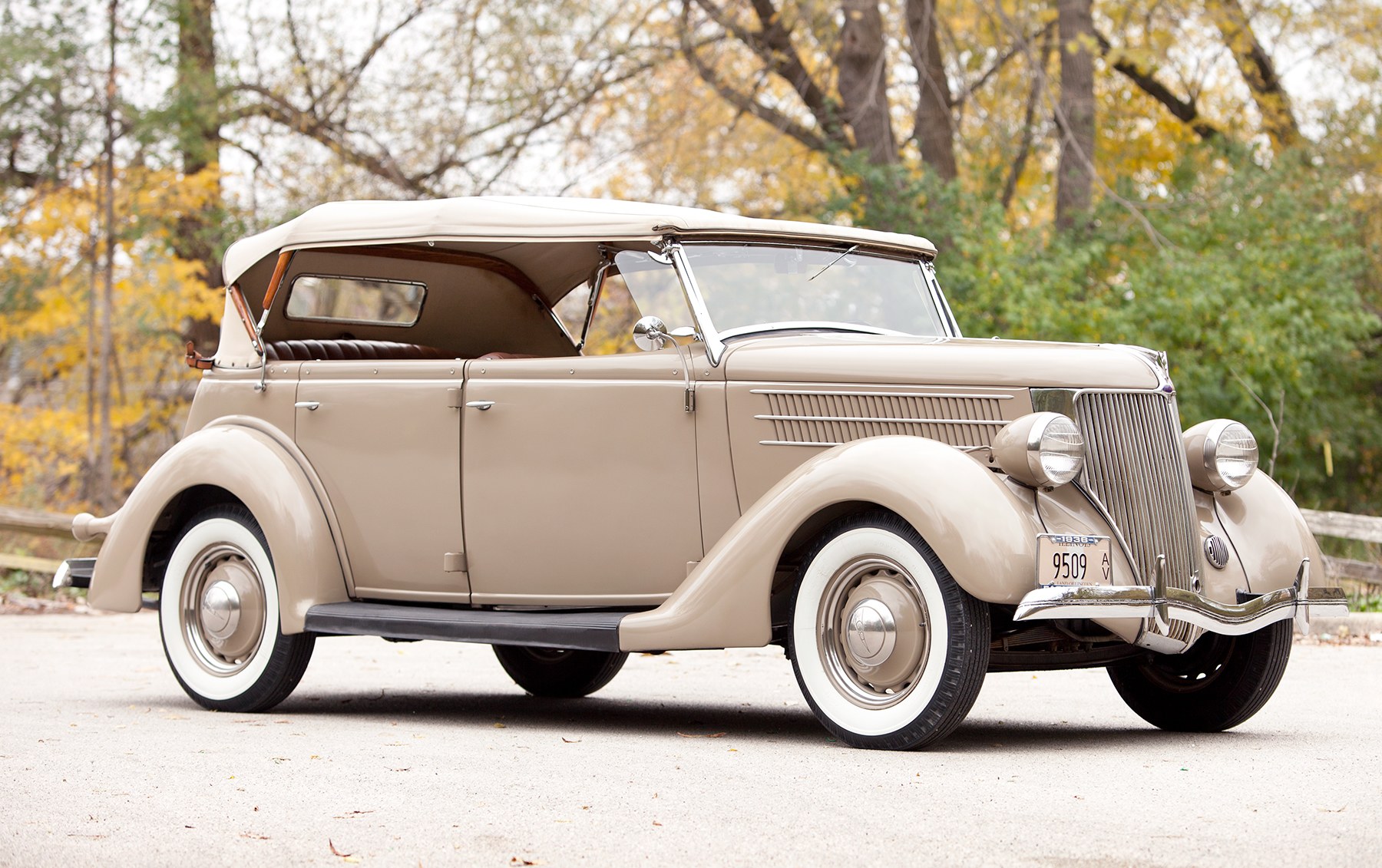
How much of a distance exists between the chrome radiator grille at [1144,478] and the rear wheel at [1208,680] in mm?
610

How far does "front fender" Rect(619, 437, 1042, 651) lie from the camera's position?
534cm

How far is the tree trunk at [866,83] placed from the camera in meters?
18.7

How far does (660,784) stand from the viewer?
4.89 m

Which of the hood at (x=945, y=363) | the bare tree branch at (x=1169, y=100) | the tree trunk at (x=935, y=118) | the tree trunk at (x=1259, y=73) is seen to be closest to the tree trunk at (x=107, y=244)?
the tree trunk at (x=935, y=118)

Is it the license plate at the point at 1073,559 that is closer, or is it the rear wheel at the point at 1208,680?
the license plate at the point at 1073,559

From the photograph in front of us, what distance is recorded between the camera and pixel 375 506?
730 centimetres

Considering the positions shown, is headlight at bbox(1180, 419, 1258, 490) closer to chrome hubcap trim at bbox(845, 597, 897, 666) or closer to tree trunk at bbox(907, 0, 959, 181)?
chrome hubcap trim at bbox(845, 597, 897, 666)

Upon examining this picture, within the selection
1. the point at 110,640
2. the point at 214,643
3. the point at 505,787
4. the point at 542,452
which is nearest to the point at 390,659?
the point at 110,640

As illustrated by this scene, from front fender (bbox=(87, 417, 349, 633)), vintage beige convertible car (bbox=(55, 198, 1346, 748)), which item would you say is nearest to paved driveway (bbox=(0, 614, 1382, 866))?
vintage beige convertible car (bbox=(55, 198, 1346, 748))

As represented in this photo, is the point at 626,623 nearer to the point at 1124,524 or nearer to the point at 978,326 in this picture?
the point at 1124,524

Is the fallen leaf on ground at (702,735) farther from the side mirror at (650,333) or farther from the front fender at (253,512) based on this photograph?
the front fender at (253,512)

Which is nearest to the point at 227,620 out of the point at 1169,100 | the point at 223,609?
the point at 223,609

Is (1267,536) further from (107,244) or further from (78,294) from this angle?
(78,294)

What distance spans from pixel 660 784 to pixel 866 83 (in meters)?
15.1
